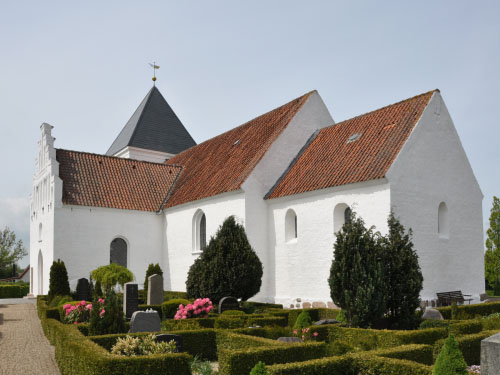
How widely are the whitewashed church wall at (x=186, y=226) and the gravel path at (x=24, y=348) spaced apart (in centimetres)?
659

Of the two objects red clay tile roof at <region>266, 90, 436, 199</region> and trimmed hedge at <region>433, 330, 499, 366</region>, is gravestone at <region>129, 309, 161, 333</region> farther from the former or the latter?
red clay tile roof at <region>266, 90, 436, 199</region>

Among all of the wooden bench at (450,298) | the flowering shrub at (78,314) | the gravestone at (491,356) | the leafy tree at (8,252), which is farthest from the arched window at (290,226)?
the leafy tree at (8,252)

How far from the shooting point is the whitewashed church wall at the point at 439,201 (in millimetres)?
14359

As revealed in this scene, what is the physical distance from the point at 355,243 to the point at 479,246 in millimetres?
7491

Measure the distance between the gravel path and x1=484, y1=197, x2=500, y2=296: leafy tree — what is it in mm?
28088

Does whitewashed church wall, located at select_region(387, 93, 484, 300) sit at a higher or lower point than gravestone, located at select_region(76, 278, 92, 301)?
higher

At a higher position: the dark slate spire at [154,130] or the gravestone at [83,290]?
the dark slate spire at [154,130]

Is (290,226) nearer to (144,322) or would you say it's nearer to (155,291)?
(155,291)

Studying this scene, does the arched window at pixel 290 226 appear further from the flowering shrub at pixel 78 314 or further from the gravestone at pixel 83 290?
the gravestone at pixel 83 290

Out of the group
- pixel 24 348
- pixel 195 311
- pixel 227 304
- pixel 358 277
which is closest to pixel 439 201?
pixel 358 277

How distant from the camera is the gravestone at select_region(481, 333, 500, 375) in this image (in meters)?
5.49

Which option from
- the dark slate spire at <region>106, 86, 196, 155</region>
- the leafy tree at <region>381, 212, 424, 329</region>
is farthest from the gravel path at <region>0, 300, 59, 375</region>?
the dark slate spire at <region>106, 86, 196, 155</region>

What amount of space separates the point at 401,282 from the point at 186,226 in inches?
484

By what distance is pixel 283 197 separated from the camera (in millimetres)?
17484
